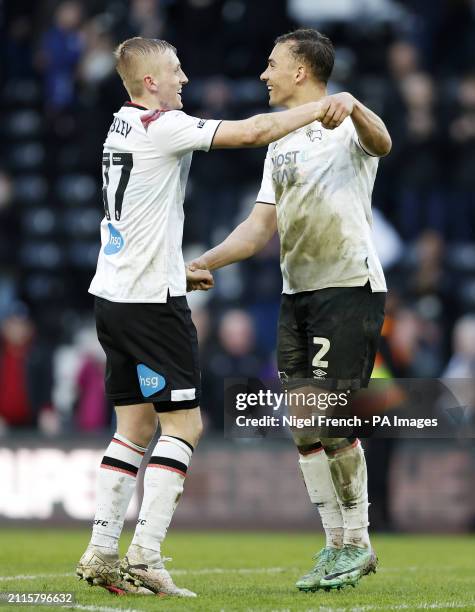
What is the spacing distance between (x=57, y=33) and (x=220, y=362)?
19.8ft

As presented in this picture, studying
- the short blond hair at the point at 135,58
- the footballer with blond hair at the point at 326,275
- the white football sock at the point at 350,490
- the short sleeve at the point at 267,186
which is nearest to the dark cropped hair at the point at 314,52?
the footballer with blond hair at the point at 326,275

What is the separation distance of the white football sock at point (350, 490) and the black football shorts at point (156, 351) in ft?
2.64

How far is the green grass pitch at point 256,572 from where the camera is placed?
570 centimetres

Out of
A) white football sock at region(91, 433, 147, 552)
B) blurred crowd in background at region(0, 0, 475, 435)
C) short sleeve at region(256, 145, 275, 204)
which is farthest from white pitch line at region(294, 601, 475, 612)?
blurred crowd in background at region(0, 0, 475, 435)

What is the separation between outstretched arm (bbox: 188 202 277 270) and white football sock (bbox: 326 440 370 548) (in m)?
1.12

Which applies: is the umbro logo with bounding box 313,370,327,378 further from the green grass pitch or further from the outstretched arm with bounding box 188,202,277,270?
the green grass pitch

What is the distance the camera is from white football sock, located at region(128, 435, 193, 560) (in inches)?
235

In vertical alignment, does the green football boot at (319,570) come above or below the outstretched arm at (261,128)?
below

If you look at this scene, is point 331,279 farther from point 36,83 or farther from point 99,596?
point 36,83

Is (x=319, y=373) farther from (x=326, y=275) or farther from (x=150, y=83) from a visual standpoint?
(x=150, y=83)

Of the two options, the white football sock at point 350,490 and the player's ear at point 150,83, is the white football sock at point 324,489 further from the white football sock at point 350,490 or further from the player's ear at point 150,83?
the player's ear at point 150,83

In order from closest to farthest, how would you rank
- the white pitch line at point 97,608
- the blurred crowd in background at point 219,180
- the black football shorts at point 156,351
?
1. the white pitch line at point 97,608
2. the black football shorts at point 156,351
3. the blurred crowd in background at point 219,180

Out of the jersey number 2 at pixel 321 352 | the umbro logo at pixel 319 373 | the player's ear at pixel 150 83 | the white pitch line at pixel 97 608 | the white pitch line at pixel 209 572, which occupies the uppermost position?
the player's ear at pixel 150 83

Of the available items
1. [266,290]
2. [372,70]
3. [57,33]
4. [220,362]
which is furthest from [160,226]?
[57,33]
